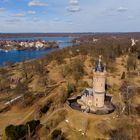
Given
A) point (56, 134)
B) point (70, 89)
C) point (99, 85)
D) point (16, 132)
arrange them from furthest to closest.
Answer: point (70, 89) < point (99, 85) < point (16, 132) < point (56, 134)

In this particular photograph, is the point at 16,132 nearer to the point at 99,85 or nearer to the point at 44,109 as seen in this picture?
the point at 44,109

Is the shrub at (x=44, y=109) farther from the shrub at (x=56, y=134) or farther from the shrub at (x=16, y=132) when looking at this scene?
the shrub at (x=56, y=134)

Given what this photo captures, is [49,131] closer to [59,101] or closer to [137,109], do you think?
[59,101]

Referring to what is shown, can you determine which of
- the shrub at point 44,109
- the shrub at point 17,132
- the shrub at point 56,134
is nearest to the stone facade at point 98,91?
the shrub at point 56,134

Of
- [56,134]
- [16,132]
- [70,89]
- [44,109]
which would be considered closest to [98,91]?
[56,134]

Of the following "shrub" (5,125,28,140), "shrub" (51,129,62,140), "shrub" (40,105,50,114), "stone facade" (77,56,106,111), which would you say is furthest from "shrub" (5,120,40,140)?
"stone facade" (77,56,106,111)

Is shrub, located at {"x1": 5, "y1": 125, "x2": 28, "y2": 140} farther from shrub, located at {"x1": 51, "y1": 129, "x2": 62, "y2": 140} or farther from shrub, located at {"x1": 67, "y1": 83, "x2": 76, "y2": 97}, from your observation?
shrub, located at {"x1": 67, "y1": 83, "x2": 76, "y2": 97}

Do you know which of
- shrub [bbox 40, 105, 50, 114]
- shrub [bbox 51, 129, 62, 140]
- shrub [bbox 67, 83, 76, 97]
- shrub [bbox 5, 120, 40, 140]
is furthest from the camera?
shrub [bbox 67, 83, 76, 97]

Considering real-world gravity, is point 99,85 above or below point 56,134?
above

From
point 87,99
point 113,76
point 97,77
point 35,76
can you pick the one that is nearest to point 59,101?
point 87,99

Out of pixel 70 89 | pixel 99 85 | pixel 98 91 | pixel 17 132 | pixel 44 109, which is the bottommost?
pixel 44 109

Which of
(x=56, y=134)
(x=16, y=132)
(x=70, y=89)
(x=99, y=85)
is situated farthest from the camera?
(x=70, y=89)
